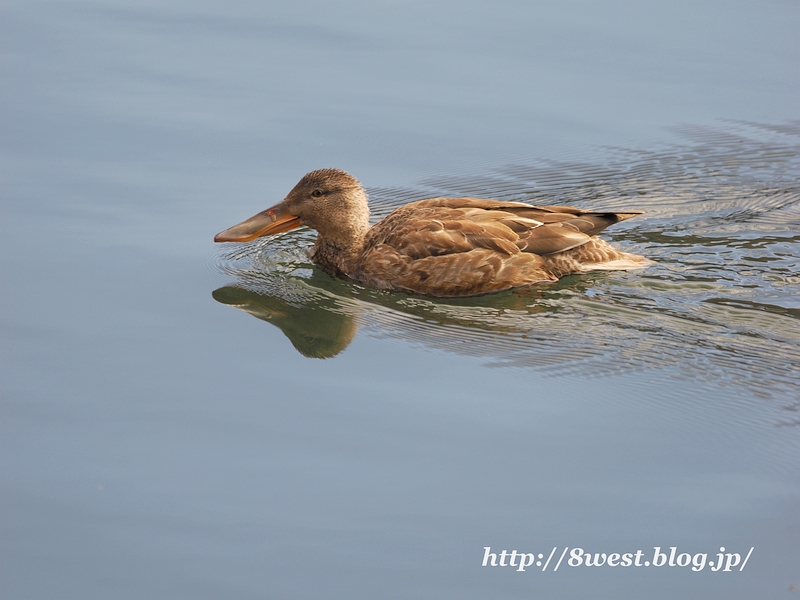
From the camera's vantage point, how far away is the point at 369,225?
8836 mm

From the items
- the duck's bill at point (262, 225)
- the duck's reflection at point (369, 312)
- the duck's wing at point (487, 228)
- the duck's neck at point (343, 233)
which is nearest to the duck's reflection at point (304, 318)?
the duck's reflection at point (369, 312)

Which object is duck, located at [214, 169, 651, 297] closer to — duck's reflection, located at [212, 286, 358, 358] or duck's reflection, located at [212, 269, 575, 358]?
duck's reflection, located at [212, 269, 575, 358]

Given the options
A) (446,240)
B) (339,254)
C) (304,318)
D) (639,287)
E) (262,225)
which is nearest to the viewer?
(304,318)

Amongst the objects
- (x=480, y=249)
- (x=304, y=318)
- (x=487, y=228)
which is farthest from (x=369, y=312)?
(x=487, y=228)

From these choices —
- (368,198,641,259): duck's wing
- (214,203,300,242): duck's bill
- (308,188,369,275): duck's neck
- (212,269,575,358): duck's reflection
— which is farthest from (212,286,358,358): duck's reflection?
(368,198,641,259): duck's wing

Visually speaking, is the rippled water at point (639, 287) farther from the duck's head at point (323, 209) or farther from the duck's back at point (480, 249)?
the duck's head at point (323, 209)

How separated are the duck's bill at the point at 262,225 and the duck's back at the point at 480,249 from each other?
0.66 metres

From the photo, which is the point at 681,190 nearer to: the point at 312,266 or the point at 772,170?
the point at 772,170

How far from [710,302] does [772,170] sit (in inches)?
99.5

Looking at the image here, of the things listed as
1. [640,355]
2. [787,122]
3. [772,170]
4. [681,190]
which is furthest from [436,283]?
[787,122]

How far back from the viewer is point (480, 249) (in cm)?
799

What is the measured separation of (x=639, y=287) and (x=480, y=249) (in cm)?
118

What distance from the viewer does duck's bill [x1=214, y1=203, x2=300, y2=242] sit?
809cm

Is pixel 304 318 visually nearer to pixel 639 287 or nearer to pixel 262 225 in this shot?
pixel 262 225
